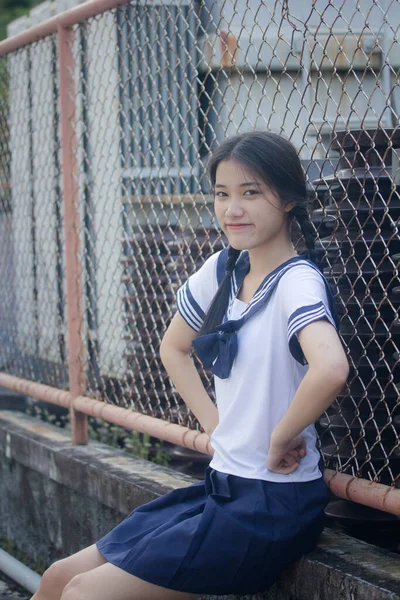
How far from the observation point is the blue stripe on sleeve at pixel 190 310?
109 inches

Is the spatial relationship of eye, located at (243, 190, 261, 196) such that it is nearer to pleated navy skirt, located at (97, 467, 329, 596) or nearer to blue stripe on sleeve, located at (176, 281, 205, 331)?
blue stripe on sleeve, located at (176, 281, 205, 331)

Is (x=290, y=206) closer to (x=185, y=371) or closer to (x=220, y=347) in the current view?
(x=220, y=347)

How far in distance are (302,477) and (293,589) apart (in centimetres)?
33

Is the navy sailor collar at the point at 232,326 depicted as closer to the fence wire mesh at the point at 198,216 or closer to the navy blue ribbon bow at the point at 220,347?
the navy blue ribbon bow at the point at 220,347

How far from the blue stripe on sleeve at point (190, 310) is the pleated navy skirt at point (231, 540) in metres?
0.46

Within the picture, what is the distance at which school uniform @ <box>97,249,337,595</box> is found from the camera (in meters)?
2.38

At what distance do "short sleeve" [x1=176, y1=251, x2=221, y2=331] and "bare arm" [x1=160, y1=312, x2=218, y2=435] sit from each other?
0.03 m

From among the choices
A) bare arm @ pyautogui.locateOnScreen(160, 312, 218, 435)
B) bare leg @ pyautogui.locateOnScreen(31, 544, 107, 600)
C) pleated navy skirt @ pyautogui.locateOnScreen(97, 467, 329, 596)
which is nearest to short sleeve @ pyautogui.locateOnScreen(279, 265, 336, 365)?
pleated navy skirt @ pyautogui.locateOnScreen(97, 467, 329, 596)

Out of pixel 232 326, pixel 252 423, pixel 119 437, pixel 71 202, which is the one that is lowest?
pixel 119 437

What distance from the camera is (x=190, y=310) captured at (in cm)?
277

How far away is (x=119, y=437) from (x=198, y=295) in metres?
2.21

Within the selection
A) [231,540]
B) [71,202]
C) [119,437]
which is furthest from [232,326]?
[119,437]

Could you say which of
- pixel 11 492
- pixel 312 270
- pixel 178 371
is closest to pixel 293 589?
pixel 178 371

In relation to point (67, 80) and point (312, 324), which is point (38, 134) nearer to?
point (67, 80)
